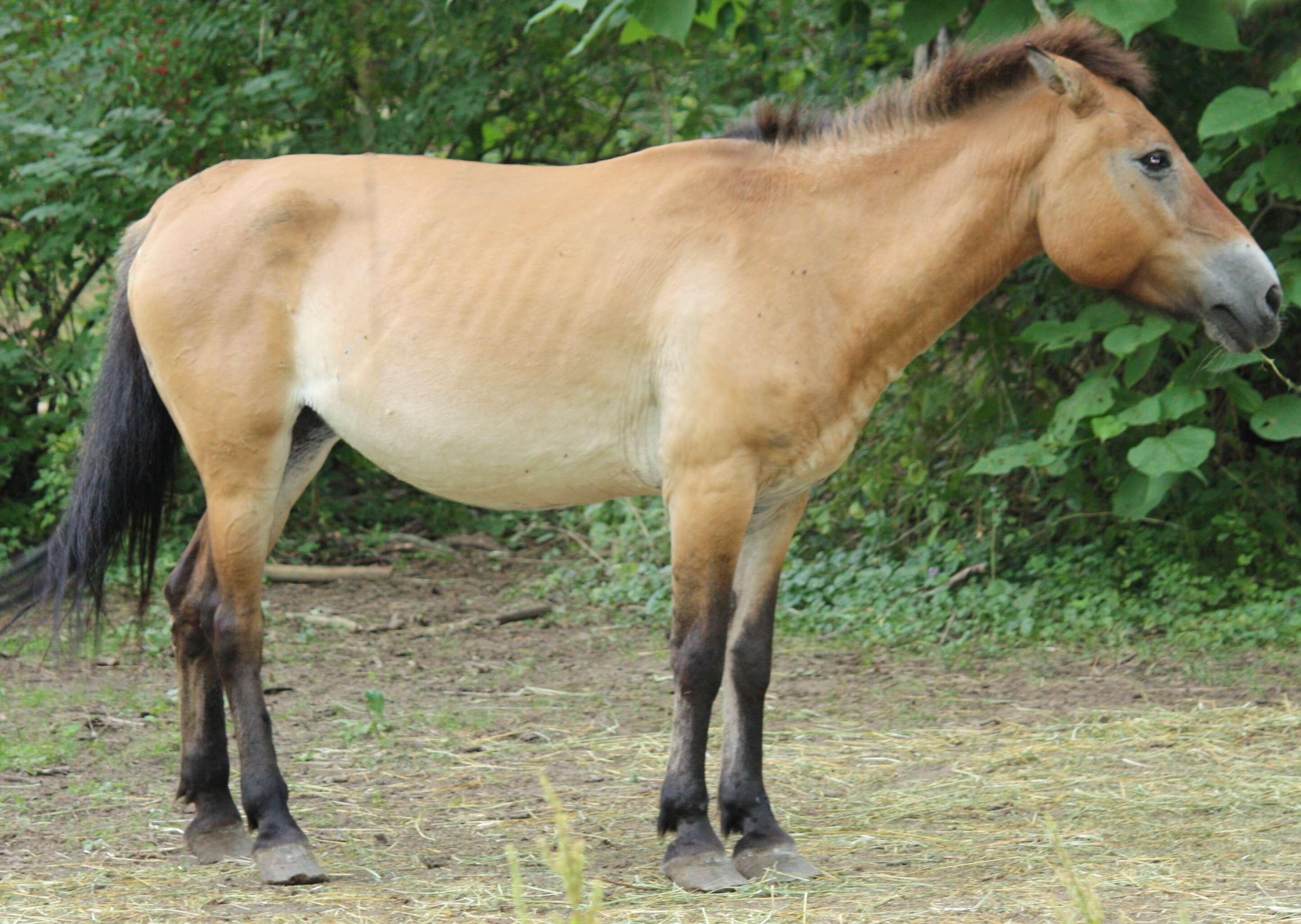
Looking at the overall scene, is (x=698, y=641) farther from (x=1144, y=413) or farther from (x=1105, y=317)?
(x=1105, y=317)

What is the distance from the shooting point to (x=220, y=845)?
12.9ft

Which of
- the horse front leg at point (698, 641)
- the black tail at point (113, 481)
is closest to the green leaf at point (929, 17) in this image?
the horse front leg at point (698, 641)

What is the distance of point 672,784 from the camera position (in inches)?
146

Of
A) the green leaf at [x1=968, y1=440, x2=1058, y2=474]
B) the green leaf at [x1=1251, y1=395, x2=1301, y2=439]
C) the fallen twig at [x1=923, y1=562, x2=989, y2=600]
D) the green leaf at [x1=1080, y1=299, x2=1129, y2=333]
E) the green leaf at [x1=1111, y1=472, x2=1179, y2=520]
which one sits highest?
the green leaf at [x1=1080, y1=299, x2=1129, y2=333]

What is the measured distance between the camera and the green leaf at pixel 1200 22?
4.73 meters

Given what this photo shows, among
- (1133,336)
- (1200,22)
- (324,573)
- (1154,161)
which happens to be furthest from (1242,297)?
(324,573)

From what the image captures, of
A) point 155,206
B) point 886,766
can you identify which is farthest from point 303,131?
point 886,766

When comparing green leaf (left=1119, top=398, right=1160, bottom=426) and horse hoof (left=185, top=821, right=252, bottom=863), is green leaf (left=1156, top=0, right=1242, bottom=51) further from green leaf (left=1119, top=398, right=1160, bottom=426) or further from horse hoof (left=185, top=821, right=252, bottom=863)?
horse hoof (left=185, top=821, right=252, bottom=863)

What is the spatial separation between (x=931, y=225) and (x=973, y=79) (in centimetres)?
41

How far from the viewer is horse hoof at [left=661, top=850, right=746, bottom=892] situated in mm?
3559

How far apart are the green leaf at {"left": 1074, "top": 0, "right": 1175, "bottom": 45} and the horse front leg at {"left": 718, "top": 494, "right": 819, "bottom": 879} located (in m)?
1.89

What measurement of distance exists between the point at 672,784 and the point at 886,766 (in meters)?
1.37

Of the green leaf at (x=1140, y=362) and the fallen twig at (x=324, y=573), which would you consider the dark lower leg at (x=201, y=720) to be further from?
the green leaf at (x=1140, y=362)

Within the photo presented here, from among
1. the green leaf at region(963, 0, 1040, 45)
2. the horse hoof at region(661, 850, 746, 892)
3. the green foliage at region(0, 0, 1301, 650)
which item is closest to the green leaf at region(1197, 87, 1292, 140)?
the green foliage at region(0, 0, 1301, 650)
